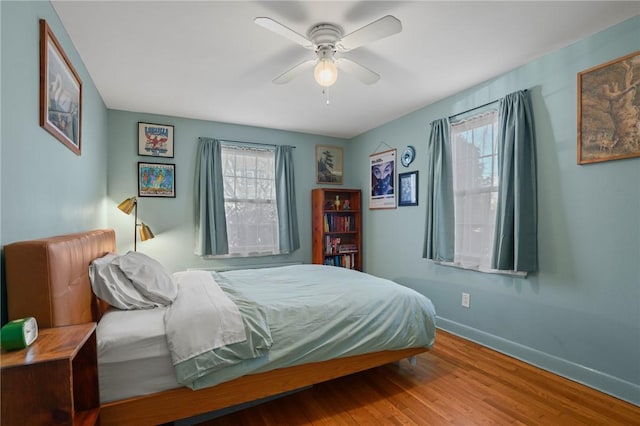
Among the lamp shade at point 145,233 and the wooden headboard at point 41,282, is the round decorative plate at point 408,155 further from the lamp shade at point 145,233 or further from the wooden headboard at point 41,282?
the wooden headboard at point 41,282

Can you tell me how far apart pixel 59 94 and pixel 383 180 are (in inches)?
133

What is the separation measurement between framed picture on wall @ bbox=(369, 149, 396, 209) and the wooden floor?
213cm

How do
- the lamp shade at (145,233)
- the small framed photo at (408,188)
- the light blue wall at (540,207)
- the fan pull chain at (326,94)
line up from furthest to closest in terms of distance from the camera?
the small framed photo at (408,188)
the lamp shade at (145,233)
the fan pull chain at (326,94)
the light blue wall at (540,207)

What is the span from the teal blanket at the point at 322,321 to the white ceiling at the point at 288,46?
1.82m

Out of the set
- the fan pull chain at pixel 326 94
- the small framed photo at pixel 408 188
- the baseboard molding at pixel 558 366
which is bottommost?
the baseboard molding at pixel 558 366

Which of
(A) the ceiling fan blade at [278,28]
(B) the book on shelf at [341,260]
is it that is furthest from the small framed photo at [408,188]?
(A) the ceiling fan blade at [278,28]

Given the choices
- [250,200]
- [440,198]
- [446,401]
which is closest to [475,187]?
[440,198]

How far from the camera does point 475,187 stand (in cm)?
287

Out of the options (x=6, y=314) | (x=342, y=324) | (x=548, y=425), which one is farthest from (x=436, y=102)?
(x=6, y=314)

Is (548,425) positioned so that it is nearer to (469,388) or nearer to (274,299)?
(469,388)

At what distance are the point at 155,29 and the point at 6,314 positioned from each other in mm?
1822

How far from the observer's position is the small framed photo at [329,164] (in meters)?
4.61

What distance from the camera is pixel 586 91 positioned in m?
2.15

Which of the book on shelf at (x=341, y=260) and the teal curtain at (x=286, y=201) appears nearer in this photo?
the teal curtain at (x=286, y=201)
